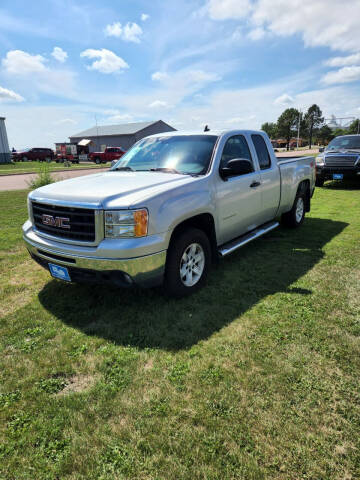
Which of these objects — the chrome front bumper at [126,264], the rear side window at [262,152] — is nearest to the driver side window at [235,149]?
the rear side window at [262,152]

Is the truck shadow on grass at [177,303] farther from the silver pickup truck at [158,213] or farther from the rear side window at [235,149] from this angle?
the rear side window at [235,149]

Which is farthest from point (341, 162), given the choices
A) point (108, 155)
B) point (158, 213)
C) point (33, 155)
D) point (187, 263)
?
point (33, 155)

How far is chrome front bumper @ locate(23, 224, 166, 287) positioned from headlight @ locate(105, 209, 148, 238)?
0.24 metres

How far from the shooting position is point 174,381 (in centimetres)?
249

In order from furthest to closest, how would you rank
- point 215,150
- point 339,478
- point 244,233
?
point 244,233, point 215,150, point 339,478

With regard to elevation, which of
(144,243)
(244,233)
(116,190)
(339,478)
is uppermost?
(116,190)

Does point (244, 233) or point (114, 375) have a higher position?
point (244, 233)

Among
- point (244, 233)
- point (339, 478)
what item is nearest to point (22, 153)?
point (244, 233)

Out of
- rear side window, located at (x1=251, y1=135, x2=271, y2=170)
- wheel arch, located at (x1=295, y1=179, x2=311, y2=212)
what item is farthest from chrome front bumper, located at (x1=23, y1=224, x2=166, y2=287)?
wheel arch, located at (x1=295, y1=179, x2=311, y2=212)

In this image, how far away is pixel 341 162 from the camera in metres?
11.6

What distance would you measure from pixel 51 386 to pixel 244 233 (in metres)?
3.35

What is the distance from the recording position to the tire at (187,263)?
3.42 m

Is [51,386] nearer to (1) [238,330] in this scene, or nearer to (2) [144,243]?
(2) [144,243]

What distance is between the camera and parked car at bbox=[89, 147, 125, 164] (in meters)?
35.9
